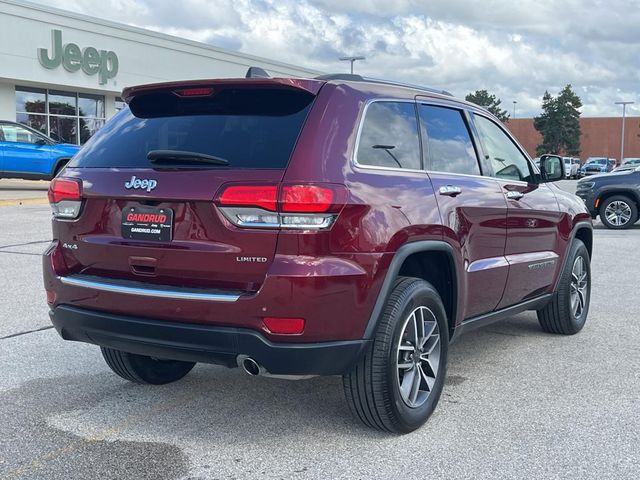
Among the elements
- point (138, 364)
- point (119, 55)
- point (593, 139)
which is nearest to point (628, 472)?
point (138, 364)

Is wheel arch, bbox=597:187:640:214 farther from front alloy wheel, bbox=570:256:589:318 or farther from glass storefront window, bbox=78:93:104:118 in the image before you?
glass storefront window, bbox=78:93:104:118

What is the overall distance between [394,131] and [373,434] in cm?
164

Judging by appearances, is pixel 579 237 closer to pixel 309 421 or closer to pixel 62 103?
pixel 309 421

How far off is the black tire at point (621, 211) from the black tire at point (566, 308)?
9813 millimetres

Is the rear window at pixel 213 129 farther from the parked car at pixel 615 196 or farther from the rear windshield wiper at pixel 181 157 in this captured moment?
the parked car at pixel 615 196

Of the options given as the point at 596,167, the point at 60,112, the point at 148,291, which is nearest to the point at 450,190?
the point at 148,291

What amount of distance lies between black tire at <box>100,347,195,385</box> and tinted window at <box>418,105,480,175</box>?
81.6 inches

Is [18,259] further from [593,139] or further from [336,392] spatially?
[593,139]

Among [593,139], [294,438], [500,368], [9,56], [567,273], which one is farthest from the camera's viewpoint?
[593,139]

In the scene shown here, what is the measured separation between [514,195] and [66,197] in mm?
2911

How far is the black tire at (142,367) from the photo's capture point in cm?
442

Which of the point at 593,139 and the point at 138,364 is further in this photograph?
the point at 593,139

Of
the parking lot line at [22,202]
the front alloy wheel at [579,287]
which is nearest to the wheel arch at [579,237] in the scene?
the front alloy wheel at [579,287]

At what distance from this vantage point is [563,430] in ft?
12.8
